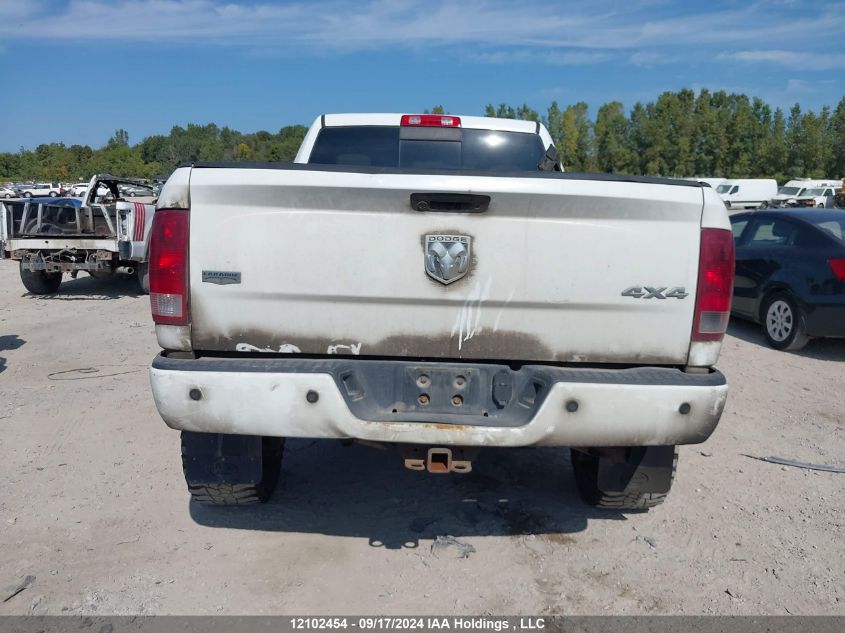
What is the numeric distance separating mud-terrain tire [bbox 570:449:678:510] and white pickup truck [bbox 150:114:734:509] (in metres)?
0.90

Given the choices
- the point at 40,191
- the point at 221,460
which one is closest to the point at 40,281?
the point at 221,460

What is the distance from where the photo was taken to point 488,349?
116 inches

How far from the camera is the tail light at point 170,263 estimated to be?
285cm

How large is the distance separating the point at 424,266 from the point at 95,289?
11.4 metres

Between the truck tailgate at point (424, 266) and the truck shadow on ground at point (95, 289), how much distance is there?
959 cm

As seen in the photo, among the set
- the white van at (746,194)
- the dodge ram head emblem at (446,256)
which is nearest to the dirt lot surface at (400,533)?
the dodge ram head emblem at (446,256)

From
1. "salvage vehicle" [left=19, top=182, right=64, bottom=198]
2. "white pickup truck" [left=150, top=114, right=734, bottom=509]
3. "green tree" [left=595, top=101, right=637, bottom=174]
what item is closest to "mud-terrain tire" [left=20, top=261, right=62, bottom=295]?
"white pickup truck" [left=150, top=114, right=734, bottom=509]

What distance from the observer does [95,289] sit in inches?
498

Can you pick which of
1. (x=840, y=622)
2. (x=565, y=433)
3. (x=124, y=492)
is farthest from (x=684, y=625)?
(x=124, y=492)

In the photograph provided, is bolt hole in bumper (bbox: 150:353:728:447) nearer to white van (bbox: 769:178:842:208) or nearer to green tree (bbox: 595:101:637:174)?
white van (bbox: 769:178:842:208)

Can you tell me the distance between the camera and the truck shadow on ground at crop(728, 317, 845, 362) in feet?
25.3

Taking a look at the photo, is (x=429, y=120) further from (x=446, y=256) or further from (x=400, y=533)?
(x=400, y=533)

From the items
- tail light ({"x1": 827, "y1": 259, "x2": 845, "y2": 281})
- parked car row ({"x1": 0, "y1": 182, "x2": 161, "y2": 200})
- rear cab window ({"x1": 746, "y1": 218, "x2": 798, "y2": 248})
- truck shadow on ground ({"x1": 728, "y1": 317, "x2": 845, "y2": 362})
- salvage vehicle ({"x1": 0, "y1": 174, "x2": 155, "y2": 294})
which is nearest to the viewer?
tail light ({"x1": 827, "y1": 259, "x2": 845, "y2": 281})

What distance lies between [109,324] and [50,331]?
2.30 ft
